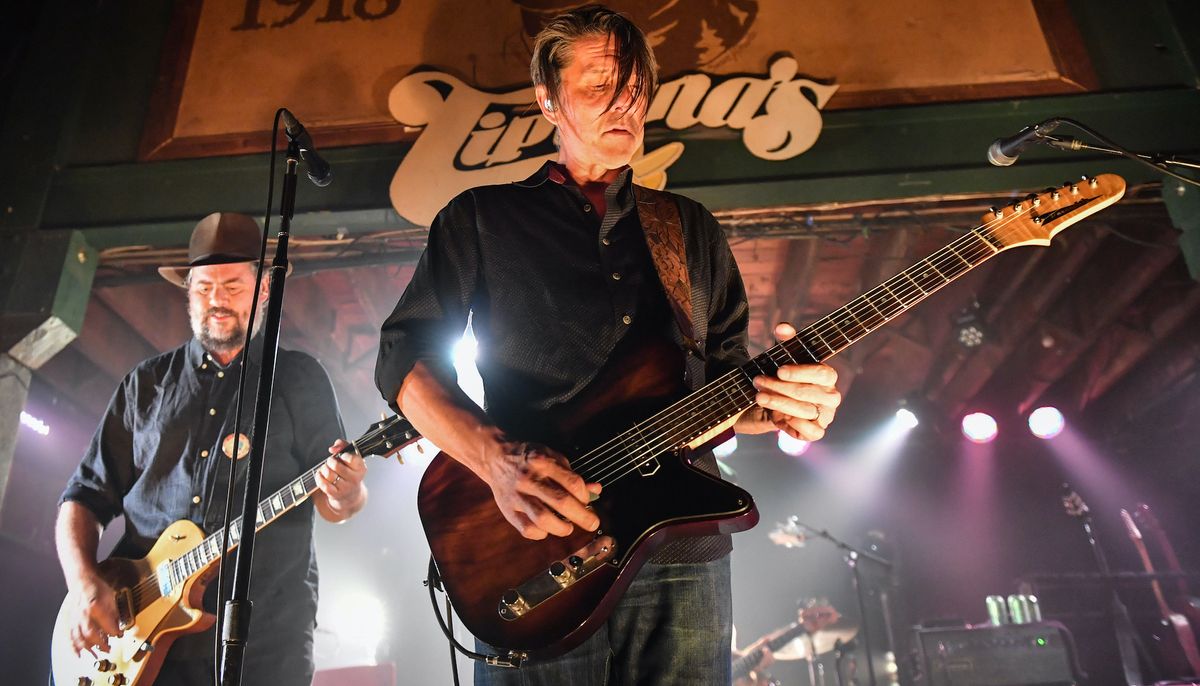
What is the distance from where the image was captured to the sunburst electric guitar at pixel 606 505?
1.60 meters

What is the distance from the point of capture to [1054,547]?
36.7 ft

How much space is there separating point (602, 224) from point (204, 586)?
2.12m

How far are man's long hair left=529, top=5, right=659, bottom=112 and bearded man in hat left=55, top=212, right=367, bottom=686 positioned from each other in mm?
1675

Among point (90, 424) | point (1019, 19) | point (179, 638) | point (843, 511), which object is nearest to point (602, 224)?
point (179, 638)

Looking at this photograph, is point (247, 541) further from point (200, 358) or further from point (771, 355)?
point (200, 358)

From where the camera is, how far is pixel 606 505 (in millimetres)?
1697

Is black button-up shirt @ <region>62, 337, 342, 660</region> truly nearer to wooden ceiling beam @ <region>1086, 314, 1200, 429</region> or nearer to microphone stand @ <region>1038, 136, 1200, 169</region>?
microphone stand @ <region>1038, 136, 1200, 169</region>

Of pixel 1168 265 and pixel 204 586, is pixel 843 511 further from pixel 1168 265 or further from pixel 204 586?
pixel 204 586

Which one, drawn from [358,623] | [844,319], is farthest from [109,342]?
[844,319]

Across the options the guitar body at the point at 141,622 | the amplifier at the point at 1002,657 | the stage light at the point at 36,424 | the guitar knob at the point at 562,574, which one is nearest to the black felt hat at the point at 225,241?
the guitar body at the point at 141,622

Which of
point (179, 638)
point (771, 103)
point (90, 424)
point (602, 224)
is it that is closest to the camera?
point (602, 224)

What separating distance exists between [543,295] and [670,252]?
0.40m

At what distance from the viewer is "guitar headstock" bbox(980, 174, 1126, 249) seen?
7.70ft

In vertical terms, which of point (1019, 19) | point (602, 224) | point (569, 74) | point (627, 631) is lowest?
point (627, 631)
